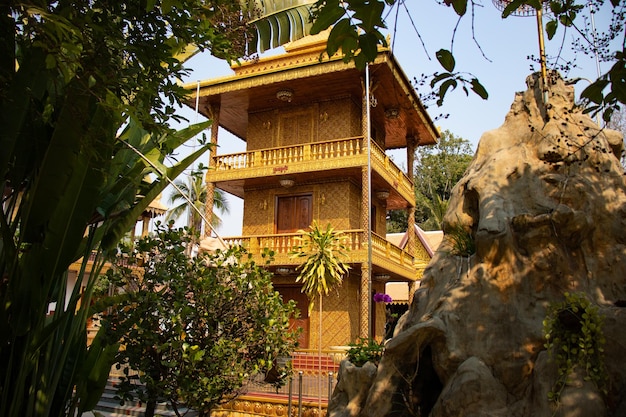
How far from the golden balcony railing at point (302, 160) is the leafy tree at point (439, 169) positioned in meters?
16.4

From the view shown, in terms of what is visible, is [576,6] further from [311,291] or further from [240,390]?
[311,291]

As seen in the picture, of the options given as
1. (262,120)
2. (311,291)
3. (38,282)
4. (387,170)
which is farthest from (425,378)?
(262,120)

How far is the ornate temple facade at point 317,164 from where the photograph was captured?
52.2ft

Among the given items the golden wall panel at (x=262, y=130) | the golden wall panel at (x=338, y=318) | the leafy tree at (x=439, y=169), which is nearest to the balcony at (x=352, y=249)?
the golden wall panel at (x=338, y=318)

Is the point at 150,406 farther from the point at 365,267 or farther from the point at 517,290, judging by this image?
the point at 365,267

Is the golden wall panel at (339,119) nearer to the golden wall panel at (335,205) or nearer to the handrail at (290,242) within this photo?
the golden wall panel at (335,205)

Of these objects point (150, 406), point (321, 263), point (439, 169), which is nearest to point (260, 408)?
point (321, 263)

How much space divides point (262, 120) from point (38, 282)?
51.5 ft

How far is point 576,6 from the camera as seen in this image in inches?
124

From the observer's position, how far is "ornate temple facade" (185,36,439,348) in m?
15.9

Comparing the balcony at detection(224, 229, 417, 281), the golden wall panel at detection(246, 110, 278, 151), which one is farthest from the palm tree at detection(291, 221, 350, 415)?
the golden wall panel at detection(246, 110, 278, 151)

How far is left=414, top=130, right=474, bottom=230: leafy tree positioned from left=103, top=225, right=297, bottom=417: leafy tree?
28.5 meters

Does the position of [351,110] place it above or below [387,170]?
above

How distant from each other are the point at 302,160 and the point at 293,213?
81.3 inches
